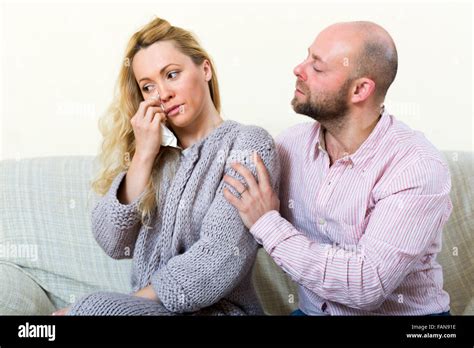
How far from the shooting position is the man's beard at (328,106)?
5.52 ft

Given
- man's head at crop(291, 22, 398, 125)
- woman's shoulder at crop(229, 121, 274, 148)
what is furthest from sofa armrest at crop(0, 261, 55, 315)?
man's head at crop(291, 22, 398, 125)

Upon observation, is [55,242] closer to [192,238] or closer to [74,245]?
[74,245]

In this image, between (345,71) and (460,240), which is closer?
(345,71)

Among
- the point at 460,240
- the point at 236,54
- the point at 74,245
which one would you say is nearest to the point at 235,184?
the point at 236,54

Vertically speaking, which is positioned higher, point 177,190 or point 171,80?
point 171,80

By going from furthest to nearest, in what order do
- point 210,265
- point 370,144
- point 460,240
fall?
1. point 460,240
2. point 370,144
3. point 210,265

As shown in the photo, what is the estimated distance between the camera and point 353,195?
65.1 inches

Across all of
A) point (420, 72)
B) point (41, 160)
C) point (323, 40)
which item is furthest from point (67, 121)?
point (420, 72)

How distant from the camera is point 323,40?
1.69 meters

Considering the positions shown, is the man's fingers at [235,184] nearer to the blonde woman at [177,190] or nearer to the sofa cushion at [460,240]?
the blonde woman at [177,190]

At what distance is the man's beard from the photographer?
168 cm

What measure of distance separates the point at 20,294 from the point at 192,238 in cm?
65
